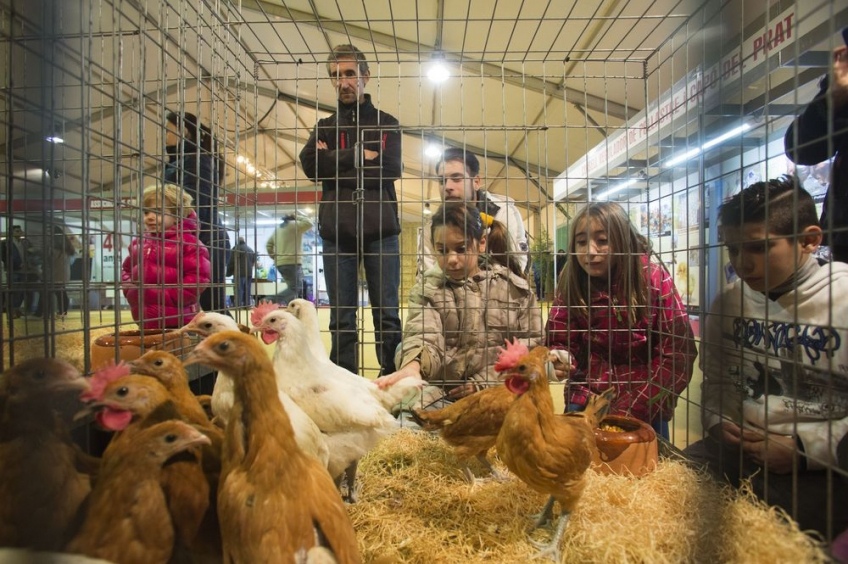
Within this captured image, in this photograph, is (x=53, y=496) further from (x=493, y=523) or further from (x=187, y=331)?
(x=493, y=523)

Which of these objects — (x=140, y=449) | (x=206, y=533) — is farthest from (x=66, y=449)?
(x=206, y=533)

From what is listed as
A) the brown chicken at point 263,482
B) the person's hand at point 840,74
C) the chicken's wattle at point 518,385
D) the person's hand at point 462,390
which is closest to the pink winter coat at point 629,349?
the person's hand at point 462,390

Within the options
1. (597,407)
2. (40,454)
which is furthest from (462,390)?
(40,454)

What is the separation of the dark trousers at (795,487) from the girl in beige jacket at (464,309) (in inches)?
28.5

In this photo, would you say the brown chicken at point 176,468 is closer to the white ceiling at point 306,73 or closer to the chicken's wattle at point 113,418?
the chicken's wattle at point 113,418

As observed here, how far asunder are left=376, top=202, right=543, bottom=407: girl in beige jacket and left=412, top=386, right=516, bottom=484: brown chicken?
0.29m

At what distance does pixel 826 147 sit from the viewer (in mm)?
913

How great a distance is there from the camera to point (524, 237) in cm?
213

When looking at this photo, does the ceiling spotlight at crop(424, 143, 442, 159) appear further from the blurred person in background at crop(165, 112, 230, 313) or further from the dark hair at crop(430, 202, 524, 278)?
the blurred person in background at crop(165, 112, 230, 313)

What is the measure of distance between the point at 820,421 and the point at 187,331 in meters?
1.56

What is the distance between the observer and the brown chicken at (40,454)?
51 centimetres

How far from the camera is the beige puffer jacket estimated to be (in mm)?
1735

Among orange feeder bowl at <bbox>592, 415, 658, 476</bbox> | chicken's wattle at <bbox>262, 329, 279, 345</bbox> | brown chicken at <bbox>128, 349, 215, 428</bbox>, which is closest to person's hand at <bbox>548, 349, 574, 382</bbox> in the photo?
orange feeder bowl at <bbox>592, 415, 658, 476</bbox>

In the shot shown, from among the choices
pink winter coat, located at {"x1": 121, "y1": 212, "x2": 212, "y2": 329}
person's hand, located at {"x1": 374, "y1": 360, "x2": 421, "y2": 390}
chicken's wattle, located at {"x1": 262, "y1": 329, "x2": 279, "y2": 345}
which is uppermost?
pink winter coat, located at {"x1": 121, "y1": 212, "x2": 212, "y2": 329}
